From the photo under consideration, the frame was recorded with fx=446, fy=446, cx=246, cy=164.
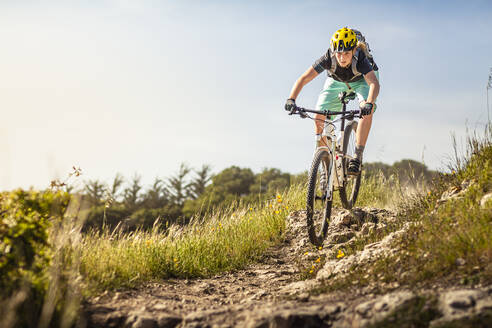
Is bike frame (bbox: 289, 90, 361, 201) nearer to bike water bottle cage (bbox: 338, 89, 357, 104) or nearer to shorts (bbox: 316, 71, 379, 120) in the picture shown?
bike water bottle cage (bbox: 338, 89, 357, 104)

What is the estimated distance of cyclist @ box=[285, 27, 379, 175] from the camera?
5.62 meters

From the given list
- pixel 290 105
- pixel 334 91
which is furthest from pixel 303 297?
pixel 334 91

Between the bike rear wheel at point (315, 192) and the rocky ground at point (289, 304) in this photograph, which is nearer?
the rocky ground at point (289, 304)

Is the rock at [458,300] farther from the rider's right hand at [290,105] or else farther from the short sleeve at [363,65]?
the short sleeve at [363,65]

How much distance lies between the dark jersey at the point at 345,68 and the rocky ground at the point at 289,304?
228 cm

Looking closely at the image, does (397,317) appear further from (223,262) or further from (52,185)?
(52,185)

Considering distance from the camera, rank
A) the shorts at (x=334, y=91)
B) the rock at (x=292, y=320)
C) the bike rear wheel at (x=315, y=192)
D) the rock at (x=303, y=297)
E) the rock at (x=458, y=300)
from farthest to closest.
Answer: the shorts at (x=334, y=91)
the bike rear wheel at (x=315, y=192)
the rock at (x=303, y=297)
the rock at (x=292, y=320)
the rock at (x=458, y=300)

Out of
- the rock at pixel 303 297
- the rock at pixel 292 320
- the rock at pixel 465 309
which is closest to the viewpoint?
the rock at pixel 465 309

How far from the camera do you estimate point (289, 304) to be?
3.71m

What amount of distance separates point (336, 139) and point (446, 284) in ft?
8.43

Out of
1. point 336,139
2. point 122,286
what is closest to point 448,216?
point 336,139

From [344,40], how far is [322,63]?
49 cm

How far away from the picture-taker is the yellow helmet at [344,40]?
558 cm

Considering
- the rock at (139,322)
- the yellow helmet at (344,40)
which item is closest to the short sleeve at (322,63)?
the yellow helmet at (344,40)
